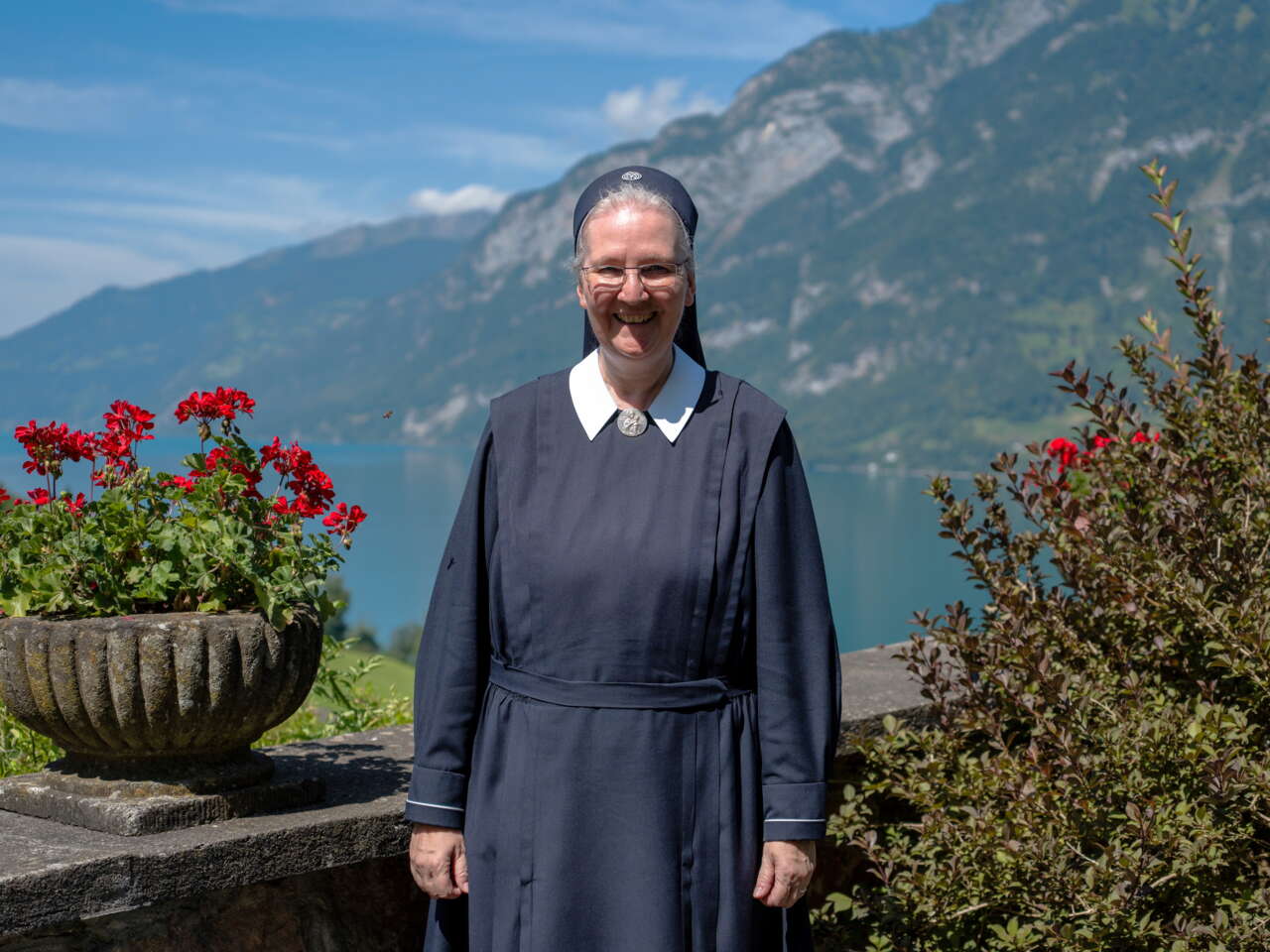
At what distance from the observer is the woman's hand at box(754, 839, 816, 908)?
2.27m

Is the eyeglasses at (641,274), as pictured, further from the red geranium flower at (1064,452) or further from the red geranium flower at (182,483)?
the red geranium flower at (1064,452)

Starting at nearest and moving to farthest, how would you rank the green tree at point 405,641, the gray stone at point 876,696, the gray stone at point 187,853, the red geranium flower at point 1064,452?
the gray stone at point 187,853
the gray stone at point 876,696
the red geranium flower at point 1064,452
the green tree at point 405,641

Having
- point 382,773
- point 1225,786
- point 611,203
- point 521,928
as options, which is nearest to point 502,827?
point 521,928

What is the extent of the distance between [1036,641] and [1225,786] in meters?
0.61

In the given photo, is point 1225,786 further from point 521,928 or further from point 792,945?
point 521,928

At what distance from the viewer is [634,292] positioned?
2.27 meters

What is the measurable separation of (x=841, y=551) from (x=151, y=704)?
9795 cm

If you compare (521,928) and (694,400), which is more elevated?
(694,400)

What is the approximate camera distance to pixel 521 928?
89.8 inches

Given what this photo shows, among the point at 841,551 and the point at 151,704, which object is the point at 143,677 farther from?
the point at 841,551

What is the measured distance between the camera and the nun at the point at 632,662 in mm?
2250

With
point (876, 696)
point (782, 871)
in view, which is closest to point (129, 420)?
point (782, 871)

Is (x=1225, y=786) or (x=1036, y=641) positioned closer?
(x=1225, y=786)

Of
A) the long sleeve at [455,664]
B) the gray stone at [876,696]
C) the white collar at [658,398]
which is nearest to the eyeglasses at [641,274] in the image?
the white collar at [658,398]
